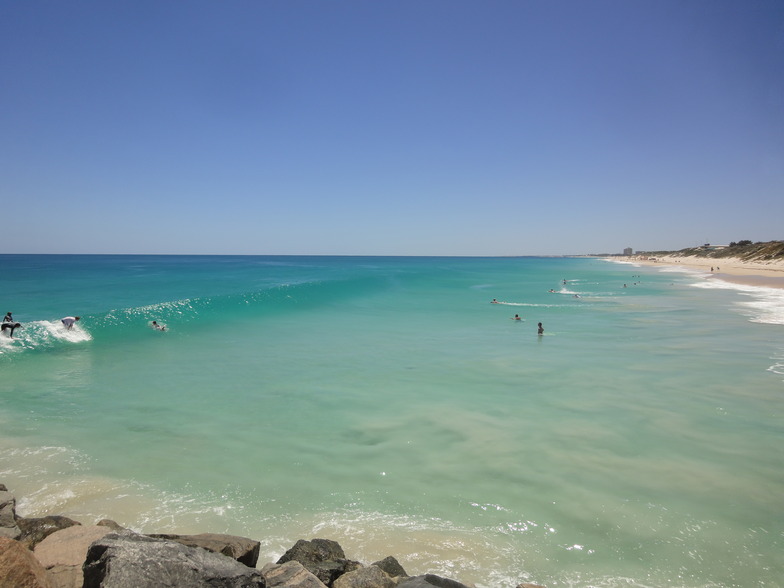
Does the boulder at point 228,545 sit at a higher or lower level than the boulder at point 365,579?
higher

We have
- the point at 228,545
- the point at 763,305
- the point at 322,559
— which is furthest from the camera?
the point at 763,305

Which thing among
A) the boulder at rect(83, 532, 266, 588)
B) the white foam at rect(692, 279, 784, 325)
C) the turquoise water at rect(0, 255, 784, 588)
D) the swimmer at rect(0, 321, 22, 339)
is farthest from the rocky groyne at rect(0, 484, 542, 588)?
the white foam at rect(692, 279, 784, 325)

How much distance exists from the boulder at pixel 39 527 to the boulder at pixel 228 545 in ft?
4.87

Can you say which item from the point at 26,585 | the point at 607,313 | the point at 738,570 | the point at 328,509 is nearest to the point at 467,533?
the point at 328,509

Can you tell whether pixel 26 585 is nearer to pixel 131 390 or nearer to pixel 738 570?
pixel 738 570

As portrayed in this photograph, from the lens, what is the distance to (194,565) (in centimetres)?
382

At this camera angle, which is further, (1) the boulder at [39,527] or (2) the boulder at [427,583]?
(1) the boulder at [39,527]

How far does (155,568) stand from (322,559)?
2047 mm

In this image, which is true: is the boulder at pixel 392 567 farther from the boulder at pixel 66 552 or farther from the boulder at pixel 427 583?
the boulder at pixel 66 552

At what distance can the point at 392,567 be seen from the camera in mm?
5035

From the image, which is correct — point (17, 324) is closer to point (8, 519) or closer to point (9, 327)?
point (9, 327)

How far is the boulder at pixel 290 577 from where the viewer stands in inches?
162

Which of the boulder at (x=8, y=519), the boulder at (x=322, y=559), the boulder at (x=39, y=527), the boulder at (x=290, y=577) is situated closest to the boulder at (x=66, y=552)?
the boulder at (x=39, y=527)

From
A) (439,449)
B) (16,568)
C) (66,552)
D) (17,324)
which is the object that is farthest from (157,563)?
(17,324)
